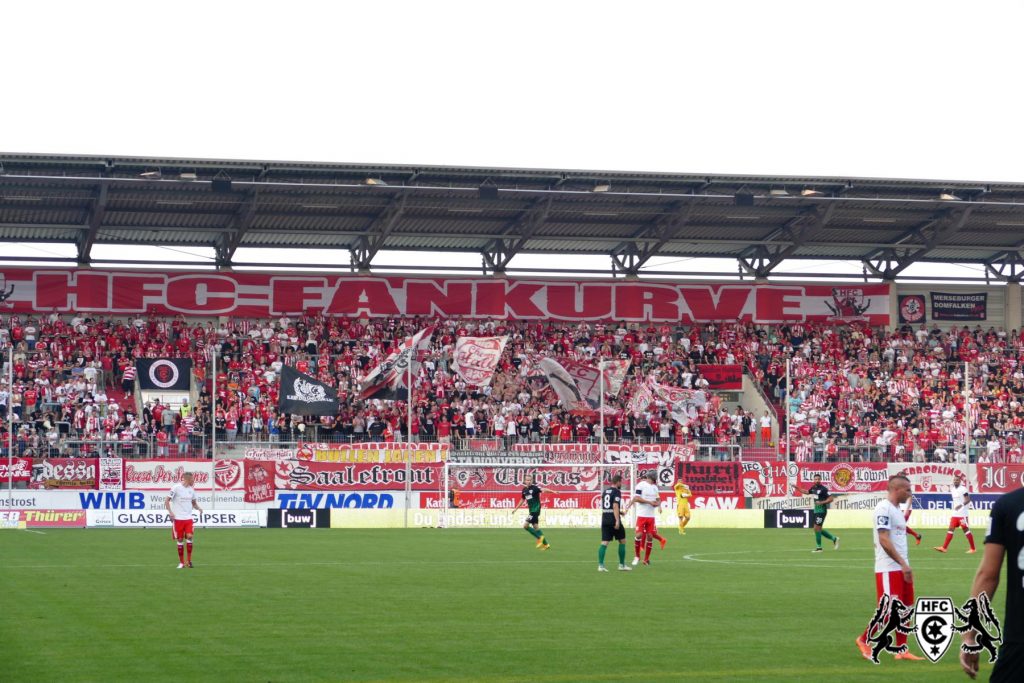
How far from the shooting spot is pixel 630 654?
628 inches

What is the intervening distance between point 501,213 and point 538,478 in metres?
14.9

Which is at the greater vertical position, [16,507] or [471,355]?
[471,355]

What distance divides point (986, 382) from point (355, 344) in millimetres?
29062

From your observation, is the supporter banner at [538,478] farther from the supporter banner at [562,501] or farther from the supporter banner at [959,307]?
the supporter banner at [959,307]

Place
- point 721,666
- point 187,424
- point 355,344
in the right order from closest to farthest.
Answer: point 721,666, point 187,424, point 355,344

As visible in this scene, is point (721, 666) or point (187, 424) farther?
point (187, 424)

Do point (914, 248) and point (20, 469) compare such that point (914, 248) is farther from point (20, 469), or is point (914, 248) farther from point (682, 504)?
point (20, 469)

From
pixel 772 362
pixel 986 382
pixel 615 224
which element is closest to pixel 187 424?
pixel 615 224

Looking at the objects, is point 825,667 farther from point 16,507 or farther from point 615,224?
point 615,224

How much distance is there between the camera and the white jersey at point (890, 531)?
15.8 meters

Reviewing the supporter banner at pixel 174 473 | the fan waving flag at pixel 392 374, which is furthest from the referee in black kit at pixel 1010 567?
the fan waving flag at pixel 392 374

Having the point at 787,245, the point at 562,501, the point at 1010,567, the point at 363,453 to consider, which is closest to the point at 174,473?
the point at 363,453

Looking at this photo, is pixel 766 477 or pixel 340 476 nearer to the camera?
pixel 340 476

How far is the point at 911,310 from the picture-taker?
228 feet
